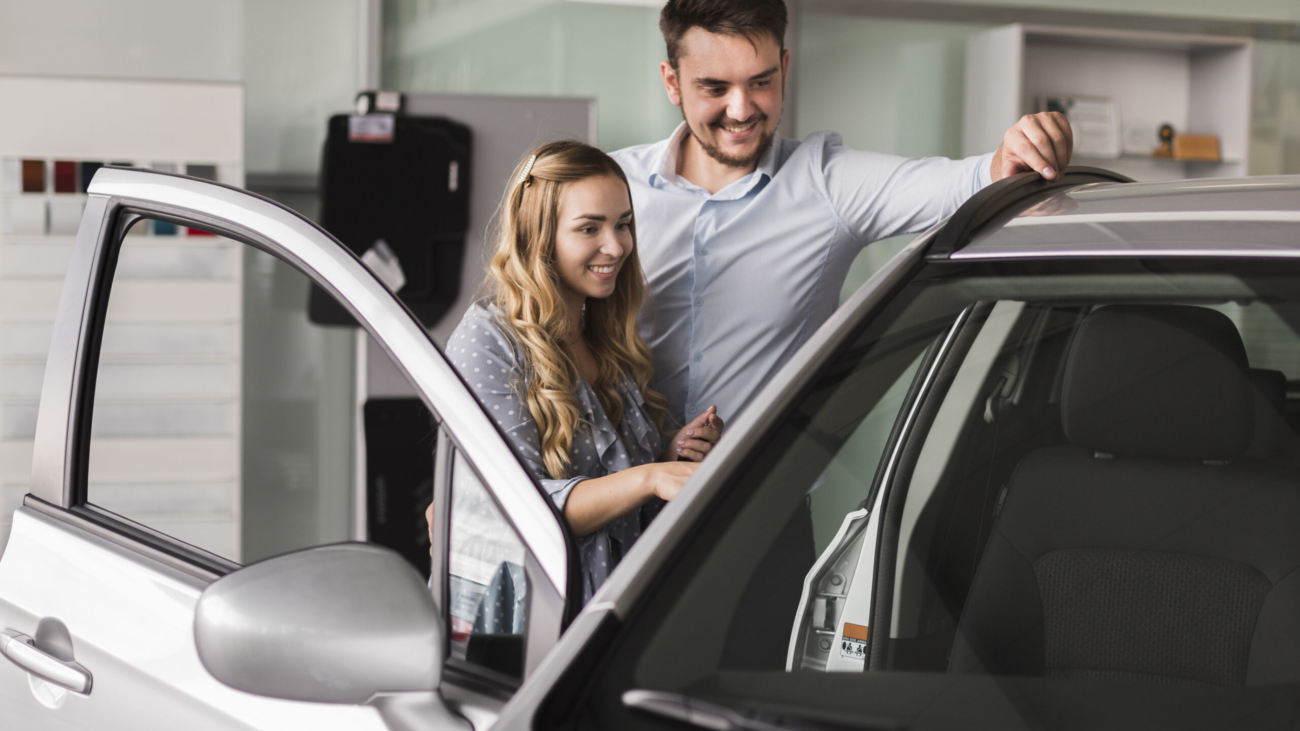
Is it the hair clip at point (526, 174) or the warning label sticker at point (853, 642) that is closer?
the warning label sticker at point (853, 642)

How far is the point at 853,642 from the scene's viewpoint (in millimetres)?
1333

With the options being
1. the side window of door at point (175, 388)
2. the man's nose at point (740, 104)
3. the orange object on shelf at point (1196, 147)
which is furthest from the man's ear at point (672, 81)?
the orange object on shelf at point (1196, 147)

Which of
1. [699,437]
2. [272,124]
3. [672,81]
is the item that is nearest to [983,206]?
[699,437]

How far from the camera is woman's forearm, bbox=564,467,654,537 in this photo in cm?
111

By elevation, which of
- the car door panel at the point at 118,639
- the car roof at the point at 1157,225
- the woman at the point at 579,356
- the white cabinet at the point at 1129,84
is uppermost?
the white cabinet at the point at 1129,84

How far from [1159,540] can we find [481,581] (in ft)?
2.30

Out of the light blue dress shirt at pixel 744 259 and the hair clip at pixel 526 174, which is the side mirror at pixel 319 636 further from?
the light blue dress shirt at pixel 744 259

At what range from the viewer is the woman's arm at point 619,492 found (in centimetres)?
110

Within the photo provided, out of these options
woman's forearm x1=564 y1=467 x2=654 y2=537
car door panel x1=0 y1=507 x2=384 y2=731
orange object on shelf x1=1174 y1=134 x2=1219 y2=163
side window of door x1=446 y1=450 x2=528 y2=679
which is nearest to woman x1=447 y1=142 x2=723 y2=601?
woman's forearm x1=564 y1=467 x2=654 y2=537

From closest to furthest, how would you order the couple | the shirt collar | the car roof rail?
the car roof rail < the couple < the shirt collar

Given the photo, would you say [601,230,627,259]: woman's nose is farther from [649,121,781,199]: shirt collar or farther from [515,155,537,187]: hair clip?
[649,121,781,199]: shirt collar

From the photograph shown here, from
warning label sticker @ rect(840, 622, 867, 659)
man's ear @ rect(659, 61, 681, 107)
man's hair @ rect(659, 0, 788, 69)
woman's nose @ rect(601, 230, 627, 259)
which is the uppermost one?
man's hair @ rect(659, 0, 788, 69)

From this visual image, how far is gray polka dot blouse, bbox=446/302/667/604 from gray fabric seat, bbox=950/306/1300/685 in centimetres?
40

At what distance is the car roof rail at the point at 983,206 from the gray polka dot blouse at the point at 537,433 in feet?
1.59
